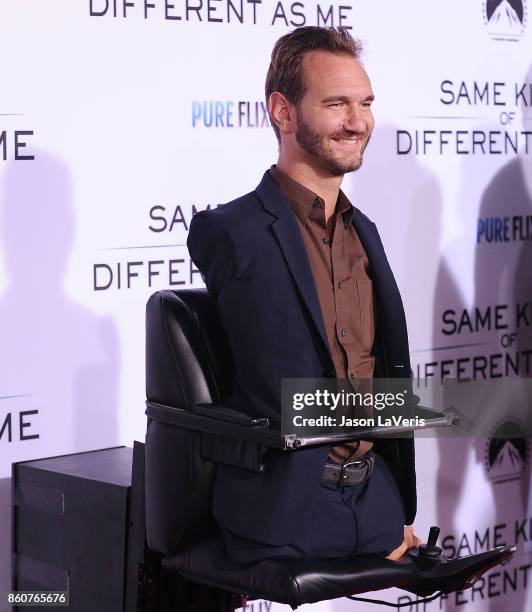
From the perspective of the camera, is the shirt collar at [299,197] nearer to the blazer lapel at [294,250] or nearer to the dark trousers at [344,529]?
the blazer lapel at [294,250]

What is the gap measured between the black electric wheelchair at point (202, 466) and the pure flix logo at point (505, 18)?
204cm

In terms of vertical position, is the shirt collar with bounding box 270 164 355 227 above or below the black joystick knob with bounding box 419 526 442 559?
above

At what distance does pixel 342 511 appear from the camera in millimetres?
2516

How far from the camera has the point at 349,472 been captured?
99.9 inches

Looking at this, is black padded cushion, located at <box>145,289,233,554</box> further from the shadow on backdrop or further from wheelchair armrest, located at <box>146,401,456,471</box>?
the shadow on backdrop

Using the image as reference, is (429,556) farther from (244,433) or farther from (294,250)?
(294,250)

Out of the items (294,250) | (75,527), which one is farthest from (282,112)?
(75,527)

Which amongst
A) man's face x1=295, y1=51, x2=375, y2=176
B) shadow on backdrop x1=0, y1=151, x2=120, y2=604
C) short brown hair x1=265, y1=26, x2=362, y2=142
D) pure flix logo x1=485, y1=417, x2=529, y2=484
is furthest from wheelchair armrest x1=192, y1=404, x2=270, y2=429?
pure flix logo x1=485, y1=417, x2=529, y2=484

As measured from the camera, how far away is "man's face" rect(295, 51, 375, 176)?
2.54 m

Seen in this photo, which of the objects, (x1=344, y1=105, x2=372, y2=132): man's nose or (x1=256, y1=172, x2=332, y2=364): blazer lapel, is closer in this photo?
(x1=256, y1=172, x2=332, y2=364): blazer lapel

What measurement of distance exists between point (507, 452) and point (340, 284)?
2.14m

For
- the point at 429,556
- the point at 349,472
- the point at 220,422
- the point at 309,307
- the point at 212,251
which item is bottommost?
the point at 429,556

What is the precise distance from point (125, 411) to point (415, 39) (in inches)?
63.0

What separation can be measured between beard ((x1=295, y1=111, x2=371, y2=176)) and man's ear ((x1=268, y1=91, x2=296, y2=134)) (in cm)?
2
